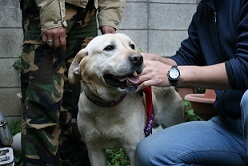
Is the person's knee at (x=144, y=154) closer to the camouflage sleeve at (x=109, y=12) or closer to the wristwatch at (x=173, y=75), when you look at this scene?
the wristwatch at (x=173, y=75)

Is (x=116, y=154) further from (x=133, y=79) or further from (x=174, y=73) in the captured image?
(x=174, y=73)

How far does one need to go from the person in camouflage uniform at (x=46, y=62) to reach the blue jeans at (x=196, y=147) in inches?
30.9

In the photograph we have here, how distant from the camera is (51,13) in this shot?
2.79 meters

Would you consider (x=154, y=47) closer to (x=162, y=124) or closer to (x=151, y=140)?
(x=162, y=124)

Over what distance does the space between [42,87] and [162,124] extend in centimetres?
131

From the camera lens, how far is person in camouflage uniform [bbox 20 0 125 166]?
2.83 m

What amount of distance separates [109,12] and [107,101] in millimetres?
832

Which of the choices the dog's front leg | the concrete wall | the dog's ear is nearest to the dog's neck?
the dog's ear

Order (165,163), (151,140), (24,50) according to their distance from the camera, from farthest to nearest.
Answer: (24,50), (151,140), (165,163)

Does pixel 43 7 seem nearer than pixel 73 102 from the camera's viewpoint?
Yes

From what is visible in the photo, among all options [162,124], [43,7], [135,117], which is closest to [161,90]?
[162,124]

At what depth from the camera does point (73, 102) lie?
3.37 m

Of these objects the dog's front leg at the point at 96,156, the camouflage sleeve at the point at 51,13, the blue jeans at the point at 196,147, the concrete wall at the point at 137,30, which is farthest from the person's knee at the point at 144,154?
the concrete wall at the point at 137,30

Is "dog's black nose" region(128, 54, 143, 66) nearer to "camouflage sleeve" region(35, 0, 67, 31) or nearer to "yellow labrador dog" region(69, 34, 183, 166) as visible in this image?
"yellow labrador dog" region(69, 34, 183, 166)
